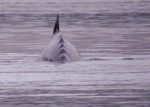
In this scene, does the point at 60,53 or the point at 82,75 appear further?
the point at 60,53

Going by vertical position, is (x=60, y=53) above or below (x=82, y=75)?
above

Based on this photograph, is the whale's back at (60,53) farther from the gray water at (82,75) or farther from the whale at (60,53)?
the gray water at (82,75)

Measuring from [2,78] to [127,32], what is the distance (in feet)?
53.5

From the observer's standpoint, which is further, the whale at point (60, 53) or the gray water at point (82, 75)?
the whale at point (60, 53)

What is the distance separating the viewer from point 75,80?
1919 cm

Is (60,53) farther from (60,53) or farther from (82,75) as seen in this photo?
(82,75)

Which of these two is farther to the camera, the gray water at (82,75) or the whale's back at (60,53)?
the whale's back at (60,53)

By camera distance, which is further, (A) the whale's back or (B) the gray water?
(A) the whale's back

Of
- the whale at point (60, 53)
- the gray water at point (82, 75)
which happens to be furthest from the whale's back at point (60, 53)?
the gray water at point (82, 75)

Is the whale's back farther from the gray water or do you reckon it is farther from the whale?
the gray water

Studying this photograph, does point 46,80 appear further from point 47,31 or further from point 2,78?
point 47,31

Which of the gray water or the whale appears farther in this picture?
the whale

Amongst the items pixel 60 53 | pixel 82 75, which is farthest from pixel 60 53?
pixel 82 75

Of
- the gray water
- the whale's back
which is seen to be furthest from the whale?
the gray water
